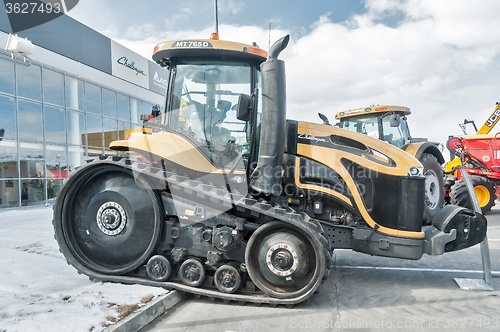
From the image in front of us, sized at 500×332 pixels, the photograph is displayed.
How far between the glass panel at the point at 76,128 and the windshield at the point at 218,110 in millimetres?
13261

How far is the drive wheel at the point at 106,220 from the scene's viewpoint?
13.0ft

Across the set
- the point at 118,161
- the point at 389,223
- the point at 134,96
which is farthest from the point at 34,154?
the point at 389,223

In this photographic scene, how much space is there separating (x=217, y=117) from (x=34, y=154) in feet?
40.7

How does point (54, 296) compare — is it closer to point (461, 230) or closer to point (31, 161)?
point (461, 230)

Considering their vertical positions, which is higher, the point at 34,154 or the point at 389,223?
the point at 34,154

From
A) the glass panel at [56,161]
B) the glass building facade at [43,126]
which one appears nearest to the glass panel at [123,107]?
the glass building facade at [43,126]

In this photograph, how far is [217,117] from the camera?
13.6 ft

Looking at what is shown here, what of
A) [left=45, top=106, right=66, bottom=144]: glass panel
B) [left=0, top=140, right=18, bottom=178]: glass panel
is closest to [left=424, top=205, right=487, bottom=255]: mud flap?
[left=0, top=140, right=18, bottom=178]: glass panel

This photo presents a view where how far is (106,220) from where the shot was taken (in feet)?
13.2

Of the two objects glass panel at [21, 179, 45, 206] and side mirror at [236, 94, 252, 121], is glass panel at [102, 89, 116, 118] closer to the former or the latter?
glass panel at [21, 179, 45, 206]

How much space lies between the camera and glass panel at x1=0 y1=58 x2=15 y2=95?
12.1m

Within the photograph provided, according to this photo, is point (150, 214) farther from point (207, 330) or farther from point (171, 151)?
point (207, 330)

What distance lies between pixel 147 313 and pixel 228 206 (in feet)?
4.29

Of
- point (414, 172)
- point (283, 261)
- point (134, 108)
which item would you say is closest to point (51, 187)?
point (134, 108)
